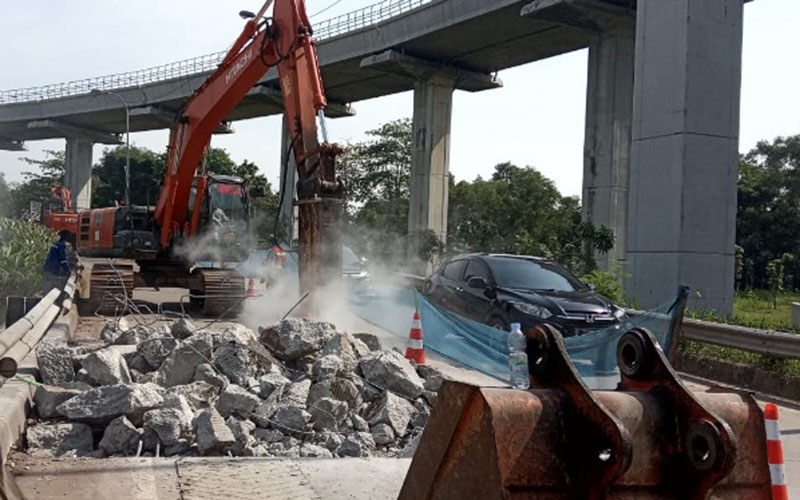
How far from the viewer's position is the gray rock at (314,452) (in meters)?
5.97

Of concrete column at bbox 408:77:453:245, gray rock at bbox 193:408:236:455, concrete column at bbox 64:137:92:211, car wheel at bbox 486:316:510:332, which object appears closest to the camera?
gray rock at bbox 193:408:236:455

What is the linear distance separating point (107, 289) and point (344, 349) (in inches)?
344

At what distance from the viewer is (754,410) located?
240cm

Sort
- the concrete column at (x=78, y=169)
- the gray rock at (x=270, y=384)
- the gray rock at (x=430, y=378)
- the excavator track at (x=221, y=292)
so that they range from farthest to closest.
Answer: the concrete column at (x=78, y=169)
the excavator track at (x=221, y=292)
the gray rock at (x=430, y=378)
the gray rock at (x=270, y=384)

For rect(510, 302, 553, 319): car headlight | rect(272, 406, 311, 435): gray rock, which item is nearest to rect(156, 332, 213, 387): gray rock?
rect(272, 406, 311, 435): gray rock

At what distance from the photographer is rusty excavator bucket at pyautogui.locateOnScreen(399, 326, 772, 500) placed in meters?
1.99

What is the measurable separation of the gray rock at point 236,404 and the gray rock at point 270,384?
0.49 m

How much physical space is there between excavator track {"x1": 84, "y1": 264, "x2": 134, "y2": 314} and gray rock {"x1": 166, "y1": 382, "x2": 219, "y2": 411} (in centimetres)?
865

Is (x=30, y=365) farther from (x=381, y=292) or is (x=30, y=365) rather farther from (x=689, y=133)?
(x=689, y=133)

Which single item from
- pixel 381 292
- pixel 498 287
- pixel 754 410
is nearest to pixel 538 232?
pixel 381 292

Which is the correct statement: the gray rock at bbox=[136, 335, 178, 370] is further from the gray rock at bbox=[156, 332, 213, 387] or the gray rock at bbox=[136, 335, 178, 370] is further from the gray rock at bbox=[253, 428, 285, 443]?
the gray rock at bbox=[253, 428, 285, 443]

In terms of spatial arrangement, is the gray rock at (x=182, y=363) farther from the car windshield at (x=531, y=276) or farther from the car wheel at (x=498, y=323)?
the car windshield at (x=531, y=276)

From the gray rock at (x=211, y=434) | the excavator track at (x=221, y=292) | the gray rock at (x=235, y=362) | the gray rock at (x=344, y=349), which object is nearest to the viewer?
the gray rock at (x=211, y=434)

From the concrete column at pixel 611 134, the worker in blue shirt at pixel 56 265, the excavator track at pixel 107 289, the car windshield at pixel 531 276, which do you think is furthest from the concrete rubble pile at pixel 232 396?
the concrete column at pixel 611 134
